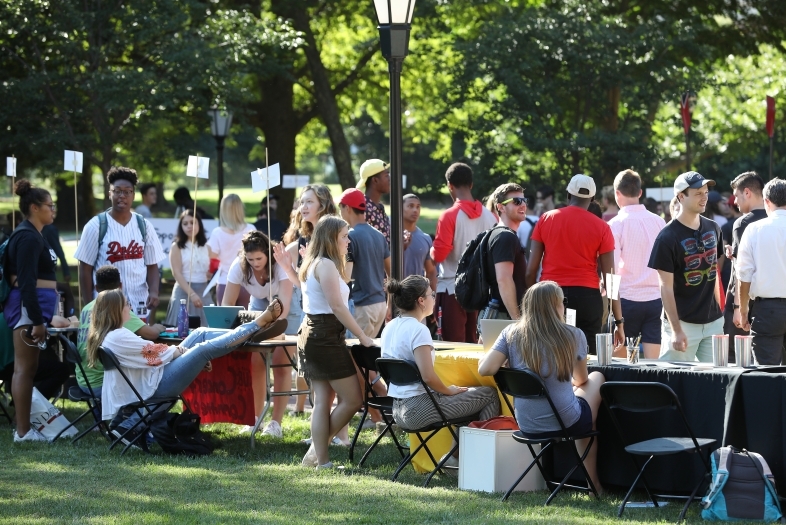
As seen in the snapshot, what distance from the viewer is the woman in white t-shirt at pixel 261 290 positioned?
8.98m

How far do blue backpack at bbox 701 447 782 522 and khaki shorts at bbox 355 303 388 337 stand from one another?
344 centimetres

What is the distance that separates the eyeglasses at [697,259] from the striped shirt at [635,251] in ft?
3.05

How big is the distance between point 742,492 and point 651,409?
0.61m

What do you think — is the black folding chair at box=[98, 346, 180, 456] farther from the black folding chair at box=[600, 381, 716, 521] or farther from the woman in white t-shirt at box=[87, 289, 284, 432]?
the black folding chair at box=[600, 381, 716, 521]

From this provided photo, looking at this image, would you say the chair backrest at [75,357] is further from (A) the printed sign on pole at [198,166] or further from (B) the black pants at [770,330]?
(B) the black pants at [770,330]

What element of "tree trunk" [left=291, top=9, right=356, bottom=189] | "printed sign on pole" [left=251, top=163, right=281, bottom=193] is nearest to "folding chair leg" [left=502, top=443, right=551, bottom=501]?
"printed sign on pole" [left=251, top=163, right=281, bottom=193]

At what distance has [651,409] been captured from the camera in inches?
238

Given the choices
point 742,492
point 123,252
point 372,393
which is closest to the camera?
point 742,492

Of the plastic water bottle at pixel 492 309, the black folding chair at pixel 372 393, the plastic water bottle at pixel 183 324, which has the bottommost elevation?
the black folding chair at pixel 372 393

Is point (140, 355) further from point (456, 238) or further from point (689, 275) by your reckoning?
point (689, 275)

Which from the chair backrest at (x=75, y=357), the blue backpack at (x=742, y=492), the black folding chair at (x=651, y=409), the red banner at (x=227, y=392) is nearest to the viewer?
the blue backpack at (x=742, y=492)

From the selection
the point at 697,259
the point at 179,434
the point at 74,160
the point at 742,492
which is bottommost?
the point at 179,434

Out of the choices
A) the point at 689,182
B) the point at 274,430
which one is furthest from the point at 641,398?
the point at 274,430

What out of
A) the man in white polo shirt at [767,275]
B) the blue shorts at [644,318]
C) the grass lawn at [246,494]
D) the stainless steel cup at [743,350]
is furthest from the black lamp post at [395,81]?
the stainless steel cup at [743,350]
